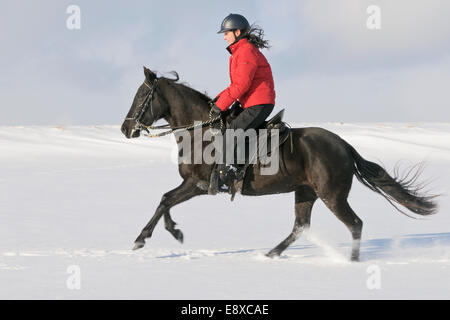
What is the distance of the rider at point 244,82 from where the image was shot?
22.6 ft

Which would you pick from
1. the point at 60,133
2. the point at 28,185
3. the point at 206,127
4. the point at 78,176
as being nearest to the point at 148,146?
the point at 60,133

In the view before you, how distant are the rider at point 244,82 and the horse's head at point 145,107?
0.71 meters

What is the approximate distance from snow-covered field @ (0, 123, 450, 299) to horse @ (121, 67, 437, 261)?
21.5 inches

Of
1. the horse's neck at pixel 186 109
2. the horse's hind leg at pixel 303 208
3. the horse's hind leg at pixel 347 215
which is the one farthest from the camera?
the horse's hind leg at pixel 303 208

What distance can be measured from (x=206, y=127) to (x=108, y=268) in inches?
80.8

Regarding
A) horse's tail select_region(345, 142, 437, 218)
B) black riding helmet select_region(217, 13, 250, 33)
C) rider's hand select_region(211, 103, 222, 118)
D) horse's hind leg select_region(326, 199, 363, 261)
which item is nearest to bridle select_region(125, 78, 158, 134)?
rider's hand select_region(211, 103, 222, 118)

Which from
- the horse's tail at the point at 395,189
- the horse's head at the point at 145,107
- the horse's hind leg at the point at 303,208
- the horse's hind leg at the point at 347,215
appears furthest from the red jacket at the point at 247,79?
the horse's tail at the point at 395,189

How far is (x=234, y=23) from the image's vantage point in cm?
702

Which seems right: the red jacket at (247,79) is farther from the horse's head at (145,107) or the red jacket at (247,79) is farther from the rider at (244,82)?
the horse's head at (145,107)

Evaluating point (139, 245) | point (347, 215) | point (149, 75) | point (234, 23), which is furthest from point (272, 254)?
point (234, 23)

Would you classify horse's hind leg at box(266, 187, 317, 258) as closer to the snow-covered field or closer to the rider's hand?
the snow-covered field

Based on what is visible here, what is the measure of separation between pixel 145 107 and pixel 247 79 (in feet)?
4.27

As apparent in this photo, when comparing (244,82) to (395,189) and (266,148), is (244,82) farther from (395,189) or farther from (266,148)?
(395,189)

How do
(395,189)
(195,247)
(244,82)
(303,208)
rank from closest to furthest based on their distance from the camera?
(244,82)
(303,208)
(395,189)
(195,247)
